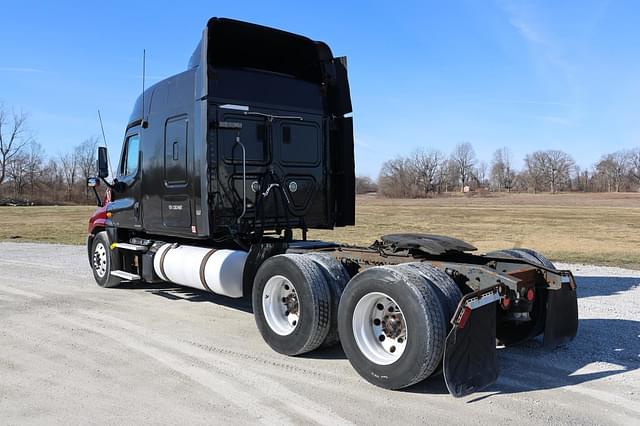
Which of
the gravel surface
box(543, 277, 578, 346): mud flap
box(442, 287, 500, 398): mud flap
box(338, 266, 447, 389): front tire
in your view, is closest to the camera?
the gravel surface

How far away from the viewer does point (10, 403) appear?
441 centimetres

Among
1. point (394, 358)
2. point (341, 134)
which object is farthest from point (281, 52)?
point (394, 358)

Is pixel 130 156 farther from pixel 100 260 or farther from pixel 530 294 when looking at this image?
pixel 530 294

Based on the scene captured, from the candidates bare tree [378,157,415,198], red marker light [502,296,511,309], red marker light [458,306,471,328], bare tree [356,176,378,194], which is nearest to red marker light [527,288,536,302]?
red marker light [502,296,511,309]

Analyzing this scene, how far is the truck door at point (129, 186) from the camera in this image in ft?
29.1

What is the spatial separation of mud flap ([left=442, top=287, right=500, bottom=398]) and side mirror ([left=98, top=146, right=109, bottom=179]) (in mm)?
6895

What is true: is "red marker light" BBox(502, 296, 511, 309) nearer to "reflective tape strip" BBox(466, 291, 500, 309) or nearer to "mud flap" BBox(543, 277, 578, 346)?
"reflective tape strip" BBox(466, 291, 500, 309)

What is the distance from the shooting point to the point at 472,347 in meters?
4.43

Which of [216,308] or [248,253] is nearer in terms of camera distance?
[248,253]

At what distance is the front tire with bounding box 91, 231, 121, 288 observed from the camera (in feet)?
31.3

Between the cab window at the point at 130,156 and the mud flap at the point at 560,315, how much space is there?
6.42 metres

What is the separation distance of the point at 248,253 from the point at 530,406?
12.2 ft

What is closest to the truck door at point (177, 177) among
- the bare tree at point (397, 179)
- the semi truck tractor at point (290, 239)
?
the semi truck tractor at point (290, 239)

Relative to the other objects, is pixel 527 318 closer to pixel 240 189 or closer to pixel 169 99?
pixel 240 189
